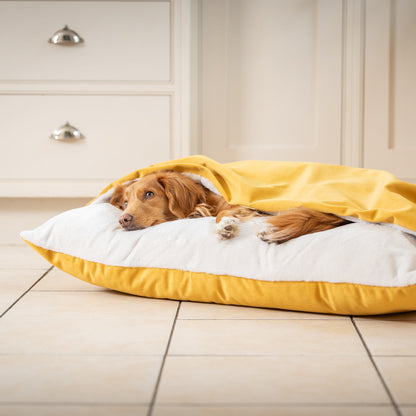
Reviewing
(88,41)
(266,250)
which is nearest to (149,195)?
(266,250)

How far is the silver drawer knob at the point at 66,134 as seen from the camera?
2.29 m

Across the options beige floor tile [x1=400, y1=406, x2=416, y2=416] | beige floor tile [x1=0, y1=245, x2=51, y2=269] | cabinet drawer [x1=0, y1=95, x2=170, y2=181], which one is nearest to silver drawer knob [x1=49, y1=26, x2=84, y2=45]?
cabinet drawer [x1=0, y1=95, x2=170, y2=181]

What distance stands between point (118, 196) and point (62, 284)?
12.1 inches

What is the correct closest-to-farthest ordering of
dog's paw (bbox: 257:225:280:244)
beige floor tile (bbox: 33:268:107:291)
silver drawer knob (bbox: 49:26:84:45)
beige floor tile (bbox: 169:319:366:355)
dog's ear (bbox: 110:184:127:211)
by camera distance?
1. beige floor tile (bbox: 169:319:366:355)
2. dog's paw (bbox: 257:225:280:244)
3. beige floor tile (bbox: 33:268:107:291)
4. dog's ear (bbox: 110:184:127:211)
5. silver drawer knob (bbox: 49:26:84:45)

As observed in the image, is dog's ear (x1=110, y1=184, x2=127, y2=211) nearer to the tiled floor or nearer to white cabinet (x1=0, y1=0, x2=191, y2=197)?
the tiled floor

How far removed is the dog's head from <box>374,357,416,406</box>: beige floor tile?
0.74 metres

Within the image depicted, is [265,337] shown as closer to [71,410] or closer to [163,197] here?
[71,410]

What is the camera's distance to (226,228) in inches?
54.6

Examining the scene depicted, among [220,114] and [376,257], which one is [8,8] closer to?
[220,114]

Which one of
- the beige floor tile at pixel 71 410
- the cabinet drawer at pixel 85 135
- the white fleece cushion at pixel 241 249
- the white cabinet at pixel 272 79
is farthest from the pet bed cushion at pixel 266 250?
the white cabinet at pixel 272 79

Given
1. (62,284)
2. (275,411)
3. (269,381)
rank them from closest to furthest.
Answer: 1. (275,411)
2. (269,381)
3. (62,284)

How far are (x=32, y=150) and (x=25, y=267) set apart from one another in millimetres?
616

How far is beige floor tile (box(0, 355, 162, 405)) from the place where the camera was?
0.86 m

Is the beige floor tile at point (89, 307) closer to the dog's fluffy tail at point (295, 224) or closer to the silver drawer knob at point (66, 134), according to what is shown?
the dog's fluffy tail at point (295, 224)
